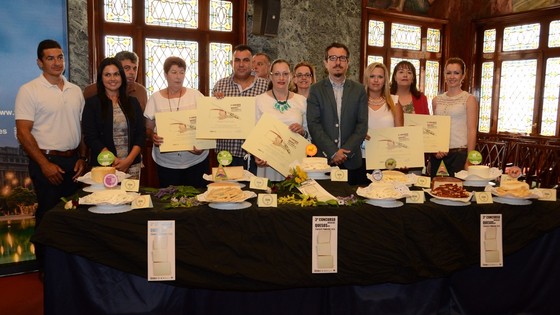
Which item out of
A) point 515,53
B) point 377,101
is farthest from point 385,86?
point 515,53

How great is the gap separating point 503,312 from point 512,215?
0.60m

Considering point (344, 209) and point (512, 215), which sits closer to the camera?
point (344, 209)

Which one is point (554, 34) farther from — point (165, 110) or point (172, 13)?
point (165, 110)

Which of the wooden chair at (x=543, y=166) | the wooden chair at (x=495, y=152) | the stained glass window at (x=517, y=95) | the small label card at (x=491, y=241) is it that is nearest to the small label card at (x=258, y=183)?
the small label card at (x=491, y=241)

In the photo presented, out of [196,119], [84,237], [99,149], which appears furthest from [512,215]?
[99,149]

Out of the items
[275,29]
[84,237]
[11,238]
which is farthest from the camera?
[275,29]

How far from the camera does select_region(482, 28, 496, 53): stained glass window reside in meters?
8.52

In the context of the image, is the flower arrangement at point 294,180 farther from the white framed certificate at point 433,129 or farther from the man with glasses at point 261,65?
the man with glasses at point 261,65

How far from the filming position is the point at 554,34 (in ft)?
25.2

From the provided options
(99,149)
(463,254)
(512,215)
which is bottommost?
(463,254)

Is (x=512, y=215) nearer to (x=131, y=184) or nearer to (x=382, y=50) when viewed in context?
(x=131, y=184)

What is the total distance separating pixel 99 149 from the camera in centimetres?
335

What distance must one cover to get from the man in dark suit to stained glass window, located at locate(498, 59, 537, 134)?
570cm

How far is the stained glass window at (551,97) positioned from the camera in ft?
25.3
